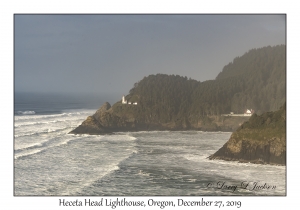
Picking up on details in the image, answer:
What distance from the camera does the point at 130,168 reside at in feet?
111

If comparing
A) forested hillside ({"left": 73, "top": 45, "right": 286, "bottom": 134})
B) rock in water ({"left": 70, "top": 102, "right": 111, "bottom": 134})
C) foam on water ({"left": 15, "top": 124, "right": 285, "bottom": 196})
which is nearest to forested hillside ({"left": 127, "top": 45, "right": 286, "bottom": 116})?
forested hillside ({"left": 73, "top": 45, "right": 286, "bottom": 134})

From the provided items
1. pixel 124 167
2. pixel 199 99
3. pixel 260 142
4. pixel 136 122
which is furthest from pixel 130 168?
pixel 199 99

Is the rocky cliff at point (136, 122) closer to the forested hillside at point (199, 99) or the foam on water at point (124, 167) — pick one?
the forested hillside at point (199, 99)

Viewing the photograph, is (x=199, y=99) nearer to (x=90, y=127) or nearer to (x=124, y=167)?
(x=90, y=127)

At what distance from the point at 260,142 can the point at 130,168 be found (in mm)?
10980

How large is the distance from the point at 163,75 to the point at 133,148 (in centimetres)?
1946

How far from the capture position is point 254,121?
122ft

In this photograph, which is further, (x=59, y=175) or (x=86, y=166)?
(x=86, y=166)

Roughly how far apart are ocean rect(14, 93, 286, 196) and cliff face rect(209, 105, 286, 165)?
102cm

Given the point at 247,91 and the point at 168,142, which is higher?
the point at 247,91

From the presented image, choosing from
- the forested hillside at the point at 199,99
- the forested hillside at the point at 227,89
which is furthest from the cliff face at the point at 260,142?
the forested hillside at the point at 199,99

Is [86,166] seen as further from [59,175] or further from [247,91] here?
[247,91]

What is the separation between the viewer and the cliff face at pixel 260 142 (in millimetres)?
33500
